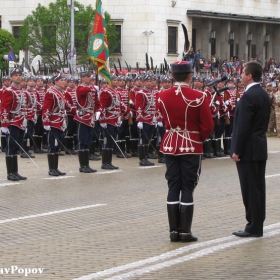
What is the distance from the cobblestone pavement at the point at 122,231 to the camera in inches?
356

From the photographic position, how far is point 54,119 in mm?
17250

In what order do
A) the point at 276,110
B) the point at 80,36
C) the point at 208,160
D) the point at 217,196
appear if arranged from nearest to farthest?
the point at 217,196 → the point at 208,160 → the point at 276,110 → the point at 80,36

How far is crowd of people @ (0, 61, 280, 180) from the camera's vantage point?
53.9ft

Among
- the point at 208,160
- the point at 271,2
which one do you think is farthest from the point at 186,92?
the point at 271,2

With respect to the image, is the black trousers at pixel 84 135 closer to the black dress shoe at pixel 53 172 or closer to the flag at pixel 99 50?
the black dress shoe at pixel 53 172

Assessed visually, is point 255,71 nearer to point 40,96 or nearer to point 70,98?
point 70,98

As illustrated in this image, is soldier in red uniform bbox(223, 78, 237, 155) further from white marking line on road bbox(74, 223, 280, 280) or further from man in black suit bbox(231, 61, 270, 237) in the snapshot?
white marking line on road bbox(74, 223, 280, 280)

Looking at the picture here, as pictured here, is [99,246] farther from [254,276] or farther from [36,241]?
[254,276]

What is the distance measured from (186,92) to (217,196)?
4.25m

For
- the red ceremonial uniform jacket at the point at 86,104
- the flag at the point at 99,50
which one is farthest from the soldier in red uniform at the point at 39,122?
the red ceremonial uniform jacket at the point at 86,104

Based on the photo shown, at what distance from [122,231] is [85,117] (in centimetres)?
698

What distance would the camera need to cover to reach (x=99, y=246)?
10.2 m

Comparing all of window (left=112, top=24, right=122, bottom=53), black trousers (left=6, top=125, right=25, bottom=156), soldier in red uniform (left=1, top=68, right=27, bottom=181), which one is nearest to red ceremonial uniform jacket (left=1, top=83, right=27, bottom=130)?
soldier in red uniform (left=1, top=68, right=27, bottom=181)

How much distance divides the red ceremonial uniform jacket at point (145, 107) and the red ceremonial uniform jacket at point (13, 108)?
371cm
